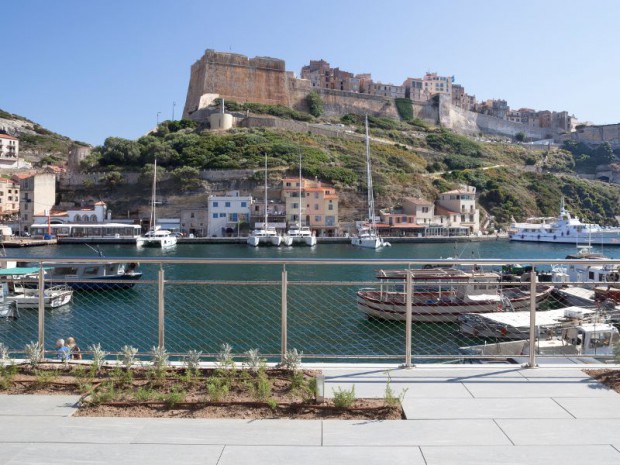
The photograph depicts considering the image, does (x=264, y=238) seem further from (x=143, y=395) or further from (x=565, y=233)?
(x=143, y=395)

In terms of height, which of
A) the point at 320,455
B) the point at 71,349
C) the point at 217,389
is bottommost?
the point at 71,349

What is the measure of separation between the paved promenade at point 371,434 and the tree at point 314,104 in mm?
92608

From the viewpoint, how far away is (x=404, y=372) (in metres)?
5.55

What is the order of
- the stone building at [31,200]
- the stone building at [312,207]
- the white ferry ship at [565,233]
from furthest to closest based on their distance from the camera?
the stone building at [31,200]
the stone building at [312,207]
the white ferry ship at [565,233]

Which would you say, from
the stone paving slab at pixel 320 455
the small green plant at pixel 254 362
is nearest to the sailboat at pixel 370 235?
the small green plant at pixel 254 362

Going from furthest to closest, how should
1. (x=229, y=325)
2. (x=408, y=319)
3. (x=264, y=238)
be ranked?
(x=264, y=238)
(x=229, y=325)
(x=408, y=319)

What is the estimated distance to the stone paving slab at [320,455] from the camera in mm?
3529

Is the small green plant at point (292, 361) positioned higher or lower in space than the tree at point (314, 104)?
lower

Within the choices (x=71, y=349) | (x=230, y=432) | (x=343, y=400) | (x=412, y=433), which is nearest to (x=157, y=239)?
(x=71, y=349)

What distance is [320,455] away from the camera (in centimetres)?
363

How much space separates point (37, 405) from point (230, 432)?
5.56ft

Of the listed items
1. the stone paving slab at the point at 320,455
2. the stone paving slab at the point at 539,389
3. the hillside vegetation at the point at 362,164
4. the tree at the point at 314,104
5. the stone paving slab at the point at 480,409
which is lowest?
the stone paving slab at the point at 320,455

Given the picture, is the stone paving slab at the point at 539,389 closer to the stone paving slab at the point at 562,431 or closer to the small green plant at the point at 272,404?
the stone paving slab at the point at 562,431

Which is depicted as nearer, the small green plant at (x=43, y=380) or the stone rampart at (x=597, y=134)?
the small green plant at (x=43, y=380)
